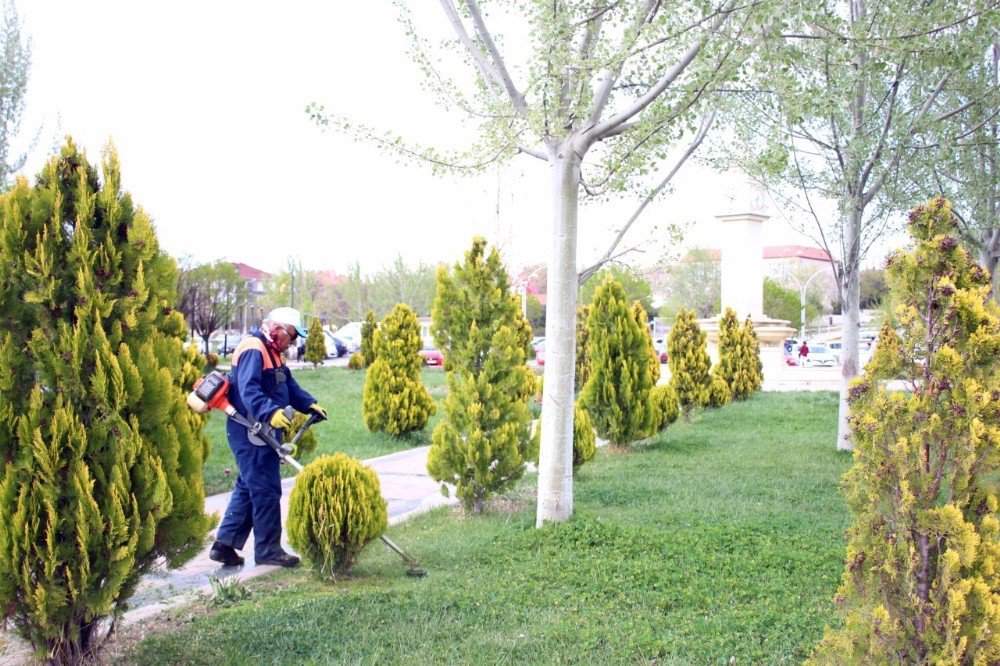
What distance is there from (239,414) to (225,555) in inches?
40.9

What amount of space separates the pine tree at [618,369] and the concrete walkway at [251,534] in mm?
2476

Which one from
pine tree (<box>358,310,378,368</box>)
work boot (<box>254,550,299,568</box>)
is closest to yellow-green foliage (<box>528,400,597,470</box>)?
work boot (<box>254,550,299,568</box>)

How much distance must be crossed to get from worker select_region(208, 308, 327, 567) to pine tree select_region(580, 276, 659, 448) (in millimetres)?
5451

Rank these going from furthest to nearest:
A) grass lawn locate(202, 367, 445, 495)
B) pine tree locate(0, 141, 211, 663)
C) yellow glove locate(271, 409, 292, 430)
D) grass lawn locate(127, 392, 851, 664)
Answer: grass lawn locate(202, 367, 445, 495), yellow glove locate(271, 409, 292, 430), grass lawn locate(127, 392, 851, 664), pine tree locate(0, 141, 211, 663)

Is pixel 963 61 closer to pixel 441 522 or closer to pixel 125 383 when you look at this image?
pixel 441 522

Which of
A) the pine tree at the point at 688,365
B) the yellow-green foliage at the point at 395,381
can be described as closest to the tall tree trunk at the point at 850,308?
the pine tree at the point at 688,365

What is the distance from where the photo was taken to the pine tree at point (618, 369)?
10.5m

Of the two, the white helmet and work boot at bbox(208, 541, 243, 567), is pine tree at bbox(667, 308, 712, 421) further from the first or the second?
work boot at bbox(208, 541, 243, 567)

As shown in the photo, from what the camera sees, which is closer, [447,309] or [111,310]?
[111,310]

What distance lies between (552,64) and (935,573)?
3895 mm

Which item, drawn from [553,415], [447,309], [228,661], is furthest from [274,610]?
[447,309]

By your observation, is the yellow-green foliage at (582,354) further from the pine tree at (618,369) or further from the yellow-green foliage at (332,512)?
the yellow-green foliage at (332,512)

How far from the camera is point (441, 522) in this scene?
273 inches

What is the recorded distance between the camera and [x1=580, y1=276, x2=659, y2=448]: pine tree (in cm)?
1051
